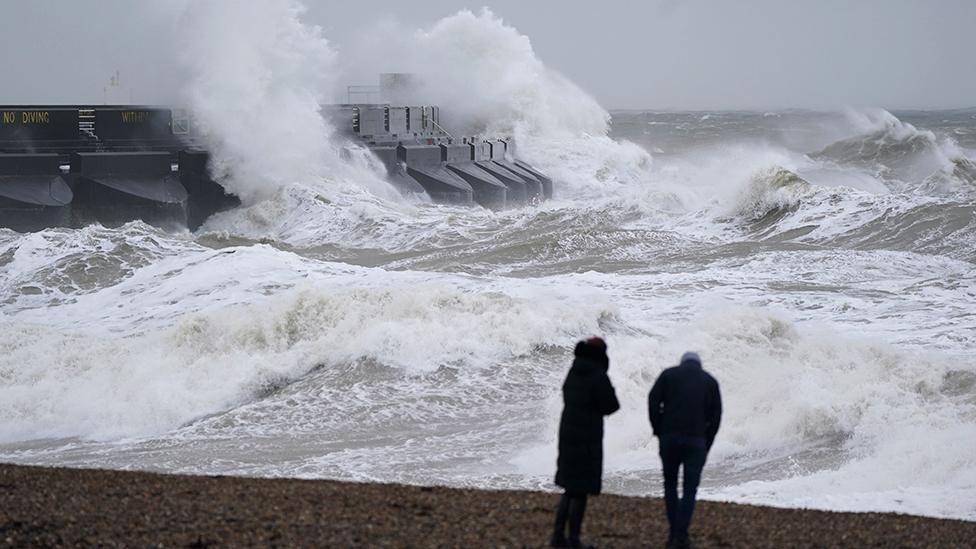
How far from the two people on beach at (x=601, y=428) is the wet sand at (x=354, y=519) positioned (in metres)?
0.21

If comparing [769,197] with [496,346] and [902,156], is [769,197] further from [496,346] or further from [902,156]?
[902,156]

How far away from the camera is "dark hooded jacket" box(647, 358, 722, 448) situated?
5504mm

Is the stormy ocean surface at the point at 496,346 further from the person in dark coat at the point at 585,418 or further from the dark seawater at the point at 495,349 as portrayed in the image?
the person in dark coat at the point at 585,418

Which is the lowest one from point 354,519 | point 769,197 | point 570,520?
point 354,519

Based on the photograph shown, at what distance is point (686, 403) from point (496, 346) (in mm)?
7564

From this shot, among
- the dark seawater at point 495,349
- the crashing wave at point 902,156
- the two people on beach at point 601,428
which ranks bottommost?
the dark seawater at point 495,349

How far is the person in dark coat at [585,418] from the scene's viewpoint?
17.5 feet

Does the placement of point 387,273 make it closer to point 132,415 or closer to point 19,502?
point 132,415

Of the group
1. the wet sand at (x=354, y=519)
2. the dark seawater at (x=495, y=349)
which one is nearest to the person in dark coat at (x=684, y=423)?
the wet sand at (x=354, y=519)

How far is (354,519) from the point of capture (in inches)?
235

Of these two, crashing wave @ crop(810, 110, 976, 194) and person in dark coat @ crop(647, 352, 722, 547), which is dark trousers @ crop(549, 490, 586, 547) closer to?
person in dark coat @ crop(647, 352, 722, 547)

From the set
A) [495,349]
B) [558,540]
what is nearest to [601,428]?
[558,540]

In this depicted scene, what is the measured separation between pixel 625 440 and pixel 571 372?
4.60 meters

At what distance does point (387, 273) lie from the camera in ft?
58.1
